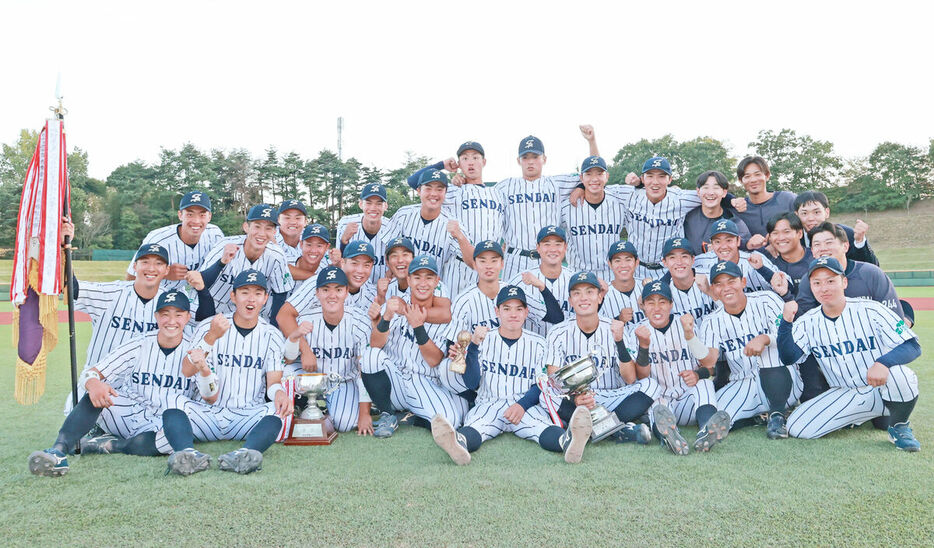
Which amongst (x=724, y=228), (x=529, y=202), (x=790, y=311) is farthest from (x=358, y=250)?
(x=790, y=311)

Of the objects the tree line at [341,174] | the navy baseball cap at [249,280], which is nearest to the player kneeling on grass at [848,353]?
the navy baseball cap at [249,280]

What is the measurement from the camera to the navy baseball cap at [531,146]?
6.20 m

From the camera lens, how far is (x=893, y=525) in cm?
270

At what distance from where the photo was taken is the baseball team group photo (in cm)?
297

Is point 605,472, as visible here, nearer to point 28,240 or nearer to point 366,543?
point 366,543

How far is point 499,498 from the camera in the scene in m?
3.14

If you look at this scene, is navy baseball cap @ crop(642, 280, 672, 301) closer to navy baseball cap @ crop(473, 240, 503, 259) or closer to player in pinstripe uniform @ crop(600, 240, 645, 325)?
player in pinstripe uniform @ crop(600, 240, 645, 325)

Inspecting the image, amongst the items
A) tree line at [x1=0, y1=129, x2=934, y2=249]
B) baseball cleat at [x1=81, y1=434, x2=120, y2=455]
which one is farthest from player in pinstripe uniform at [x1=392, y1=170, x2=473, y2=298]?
tree line at [x1=0, y1=129, x2=934, y2=249]

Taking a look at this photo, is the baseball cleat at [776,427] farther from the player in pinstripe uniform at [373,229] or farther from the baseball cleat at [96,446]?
the baseball cleat at [96,446]

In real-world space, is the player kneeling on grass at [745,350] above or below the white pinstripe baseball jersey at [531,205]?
below

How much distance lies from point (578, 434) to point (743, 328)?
6.53 ft

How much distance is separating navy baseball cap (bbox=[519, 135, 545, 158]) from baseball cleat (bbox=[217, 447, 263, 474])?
13.1ft

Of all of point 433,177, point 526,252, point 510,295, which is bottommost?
point 510,295

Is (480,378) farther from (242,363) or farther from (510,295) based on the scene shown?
(242,363)
